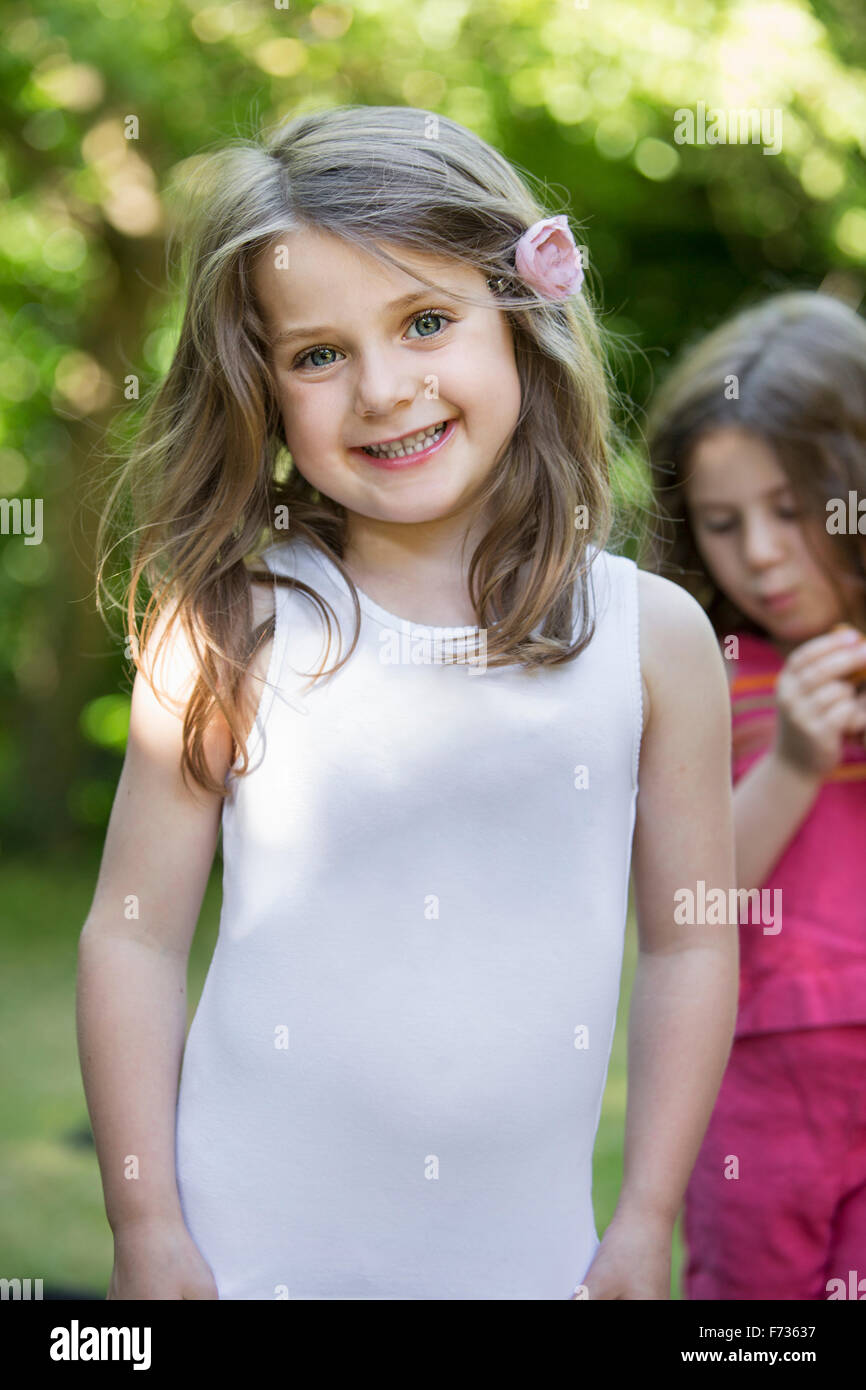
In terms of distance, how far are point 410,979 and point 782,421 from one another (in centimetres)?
125

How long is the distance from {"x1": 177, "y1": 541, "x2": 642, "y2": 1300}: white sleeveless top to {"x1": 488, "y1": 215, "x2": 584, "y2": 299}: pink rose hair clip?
44cm

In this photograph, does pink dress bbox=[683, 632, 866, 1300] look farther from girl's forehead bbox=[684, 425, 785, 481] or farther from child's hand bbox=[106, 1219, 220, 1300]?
child's hand bbox=[106, 1219, 220, 1300]

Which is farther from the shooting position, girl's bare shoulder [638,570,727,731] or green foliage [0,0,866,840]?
green foliage [0,0,866,840]

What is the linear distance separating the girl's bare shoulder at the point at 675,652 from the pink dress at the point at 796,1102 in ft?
2.12

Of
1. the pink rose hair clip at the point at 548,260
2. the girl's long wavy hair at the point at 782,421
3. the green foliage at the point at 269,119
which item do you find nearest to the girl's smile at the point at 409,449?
the pink rose hair clip at the point at 548,260

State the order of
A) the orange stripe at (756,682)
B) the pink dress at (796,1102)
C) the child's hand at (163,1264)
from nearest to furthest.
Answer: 1. the child's hand at (163,1264)
2. the pink dress at (796,1102)
3. the orange stripe at (756,682)

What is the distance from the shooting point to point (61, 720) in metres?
8.59

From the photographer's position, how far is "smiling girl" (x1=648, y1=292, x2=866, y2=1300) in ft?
6.89

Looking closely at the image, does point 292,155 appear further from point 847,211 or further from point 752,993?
point 847,211

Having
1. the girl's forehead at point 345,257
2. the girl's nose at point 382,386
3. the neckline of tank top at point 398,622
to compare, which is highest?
the girl's forehead at point 345,257

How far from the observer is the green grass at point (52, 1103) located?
3906 mm

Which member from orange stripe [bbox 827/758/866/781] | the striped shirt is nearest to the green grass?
the striped shirt

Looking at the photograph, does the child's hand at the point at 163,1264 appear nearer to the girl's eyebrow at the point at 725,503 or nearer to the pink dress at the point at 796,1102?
the pink dress at the point at 796,1102

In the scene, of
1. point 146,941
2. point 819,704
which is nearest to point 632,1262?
point 146,941
